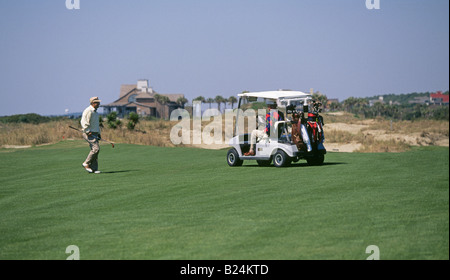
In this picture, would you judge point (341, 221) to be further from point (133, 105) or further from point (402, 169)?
point (133, 105)

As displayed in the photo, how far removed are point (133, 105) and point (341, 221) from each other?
97.4m

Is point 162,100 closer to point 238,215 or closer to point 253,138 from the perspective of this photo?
point 253,138

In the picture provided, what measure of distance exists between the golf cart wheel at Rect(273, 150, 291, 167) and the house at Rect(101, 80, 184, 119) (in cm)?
8374

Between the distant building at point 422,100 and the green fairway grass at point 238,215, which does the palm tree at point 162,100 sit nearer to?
the green fairway grass at point 238,215

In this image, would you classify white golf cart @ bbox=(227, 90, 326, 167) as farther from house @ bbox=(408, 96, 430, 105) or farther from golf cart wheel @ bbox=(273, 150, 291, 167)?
house @ bbox=(408, 96, 430, 105)

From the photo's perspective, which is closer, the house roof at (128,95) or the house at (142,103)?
the house at (142,103)

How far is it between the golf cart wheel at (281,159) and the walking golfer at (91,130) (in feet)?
17.3

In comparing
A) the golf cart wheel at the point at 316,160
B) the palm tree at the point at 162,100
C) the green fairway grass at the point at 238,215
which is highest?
the palm tree at the point at 162,100

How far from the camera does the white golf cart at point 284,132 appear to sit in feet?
58.7

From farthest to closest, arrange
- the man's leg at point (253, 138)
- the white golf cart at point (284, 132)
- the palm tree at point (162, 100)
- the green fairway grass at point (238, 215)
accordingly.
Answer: the palm tree at point (162, 100) < the man's leg at point (253, 138) < the white golf cart at point (284, 132) < the green fairway grass at point (238, 215)

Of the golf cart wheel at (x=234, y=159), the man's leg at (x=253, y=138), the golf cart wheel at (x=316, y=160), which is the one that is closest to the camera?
the golf cart wheel at (x=316, y=160)

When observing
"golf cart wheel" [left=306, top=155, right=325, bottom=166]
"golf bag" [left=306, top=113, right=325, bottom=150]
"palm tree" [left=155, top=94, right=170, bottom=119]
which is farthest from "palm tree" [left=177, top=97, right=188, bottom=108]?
"golf bag" [left=306, top=113, right=325, bottom=150]

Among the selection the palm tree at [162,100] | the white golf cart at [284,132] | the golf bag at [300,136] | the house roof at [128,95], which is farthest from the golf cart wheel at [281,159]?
the palm tree at [162,100]
